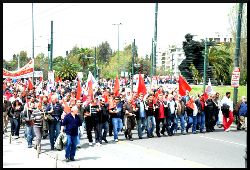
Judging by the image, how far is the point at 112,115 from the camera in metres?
16.3

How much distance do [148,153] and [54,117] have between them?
3344 millimetres

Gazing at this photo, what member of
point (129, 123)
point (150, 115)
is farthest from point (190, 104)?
point (129, 123)

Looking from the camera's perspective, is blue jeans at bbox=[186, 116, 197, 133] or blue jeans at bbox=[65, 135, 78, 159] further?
blue jeans at bbox=[186, 116, 197, 133]

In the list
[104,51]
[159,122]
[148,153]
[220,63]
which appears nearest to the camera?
[148,153]

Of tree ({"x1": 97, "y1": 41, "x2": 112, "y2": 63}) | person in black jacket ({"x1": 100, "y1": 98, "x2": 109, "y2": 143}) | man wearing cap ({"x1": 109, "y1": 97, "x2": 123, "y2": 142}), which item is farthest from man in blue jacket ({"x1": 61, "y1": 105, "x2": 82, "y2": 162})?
tree ({"x1": 97, "y1": 41, "x2": 112, "y2": 63})

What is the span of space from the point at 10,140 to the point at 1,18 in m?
6.99

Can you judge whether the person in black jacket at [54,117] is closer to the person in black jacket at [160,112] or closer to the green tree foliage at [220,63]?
the person in black jacket at [160,112]

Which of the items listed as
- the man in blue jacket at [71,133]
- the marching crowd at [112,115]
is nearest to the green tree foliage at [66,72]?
the marching crowd at [112,115]

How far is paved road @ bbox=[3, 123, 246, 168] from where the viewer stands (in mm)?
11922

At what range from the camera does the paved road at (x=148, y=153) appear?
469 inches

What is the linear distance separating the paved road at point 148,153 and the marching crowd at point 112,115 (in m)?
0.42

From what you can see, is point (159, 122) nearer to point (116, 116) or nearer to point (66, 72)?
point (116, 116)

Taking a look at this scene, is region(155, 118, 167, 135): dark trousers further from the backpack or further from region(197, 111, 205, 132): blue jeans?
the backpack

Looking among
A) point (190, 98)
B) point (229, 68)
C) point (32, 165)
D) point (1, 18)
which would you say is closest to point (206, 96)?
point (190, 98)
